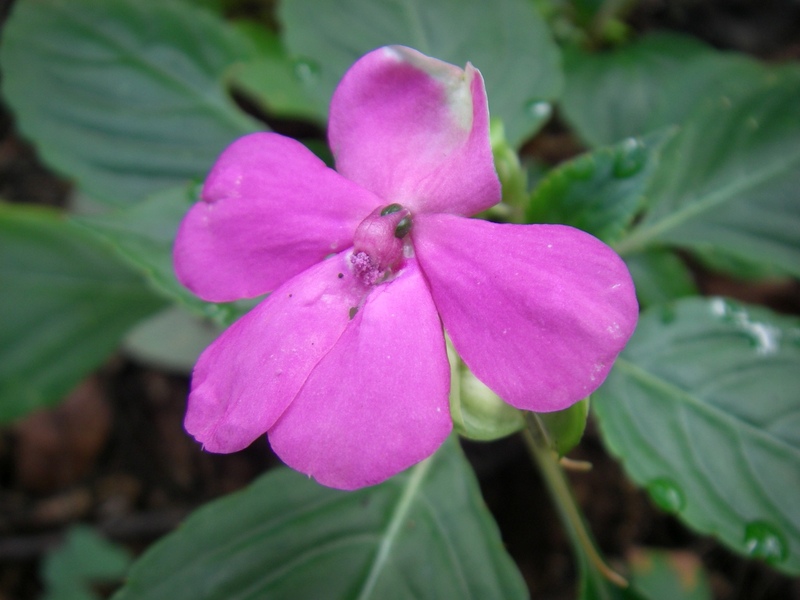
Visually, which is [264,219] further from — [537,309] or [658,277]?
[658,277]

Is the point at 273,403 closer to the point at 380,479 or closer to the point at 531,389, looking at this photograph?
the point at 380,479

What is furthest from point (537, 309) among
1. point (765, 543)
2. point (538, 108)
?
point (538, 108)

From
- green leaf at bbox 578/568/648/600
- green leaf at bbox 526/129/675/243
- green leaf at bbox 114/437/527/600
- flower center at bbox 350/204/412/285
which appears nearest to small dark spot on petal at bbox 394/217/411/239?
flower center at bbox 350/204/412/285

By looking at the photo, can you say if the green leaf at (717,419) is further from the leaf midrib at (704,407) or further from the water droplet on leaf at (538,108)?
the water droplet on leaf at (538,108)

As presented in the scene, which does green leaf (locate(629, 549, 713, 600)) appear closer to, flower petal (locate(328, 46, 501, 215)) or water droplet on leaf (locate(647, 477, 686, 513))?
water droplet on leaf (locate(647, 477, 686, 513))

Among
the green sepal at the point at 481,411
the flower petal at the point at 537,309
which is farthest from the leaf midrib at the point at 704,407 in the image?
the flower petal at the point at 537,309

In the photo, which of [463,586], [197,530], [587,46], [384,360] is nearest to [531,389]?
[384,360]
